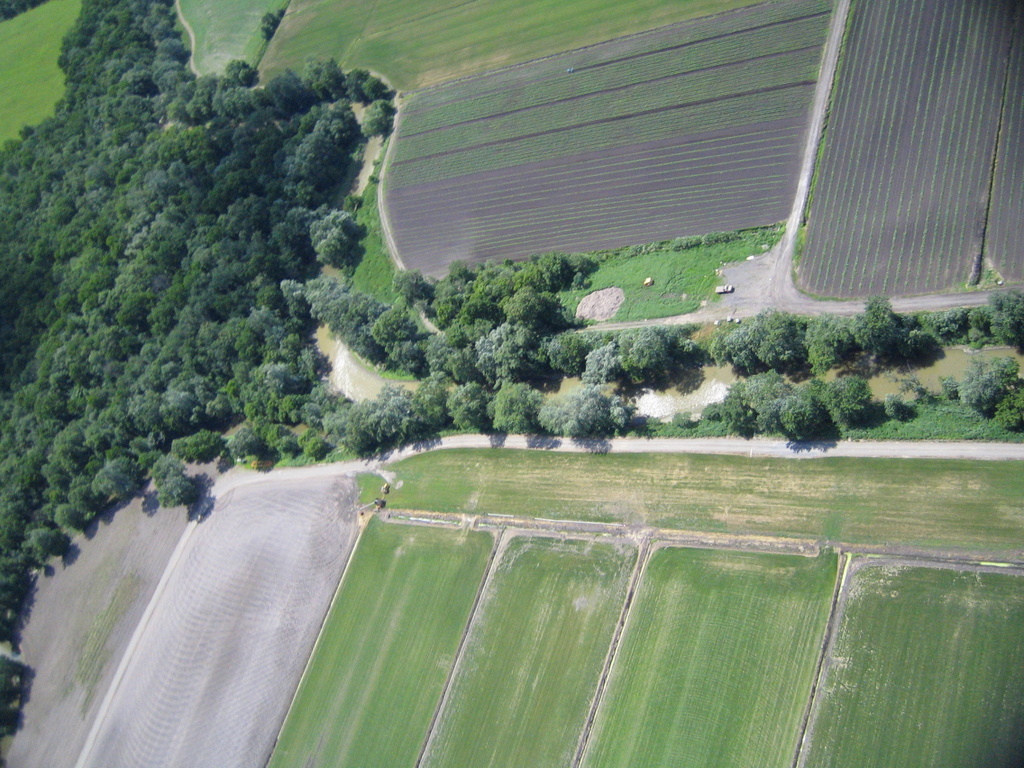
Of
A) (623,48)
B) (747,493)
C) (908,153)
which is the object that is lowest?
(747,493)

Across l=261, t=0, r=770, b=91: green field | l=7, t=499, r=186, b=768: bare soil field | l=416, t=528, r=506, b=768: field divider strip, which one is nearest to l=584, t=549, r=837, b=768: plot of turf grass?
l=416, t=528, r=506, b=768: field divider strip

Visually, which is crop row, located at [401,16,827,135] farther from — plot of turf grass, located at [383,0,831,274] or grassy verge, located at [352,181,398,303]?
grassy verge, located at [352,181,398,303]

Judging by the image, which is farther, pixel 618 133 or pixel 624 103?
pixel 624 103

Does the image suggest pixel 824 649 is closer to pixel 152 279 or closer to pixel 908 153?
pixel 908 153

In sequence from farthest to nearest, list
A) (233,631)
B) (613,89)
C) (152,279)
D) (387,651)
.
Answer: (152,279), (613,89), (233,631), (387,651)

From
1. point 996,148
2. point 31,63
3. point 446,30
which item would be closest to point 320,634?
point 996,148
